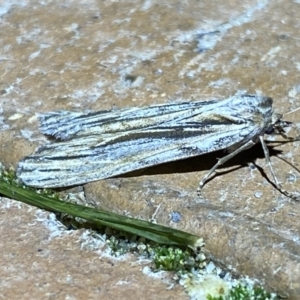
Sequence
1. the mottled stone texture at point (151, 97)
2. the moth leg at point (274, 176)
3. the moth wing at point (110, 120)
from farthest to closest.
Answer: the moth wing at point (110, 120), the moth leg at point (274, 176), the mottled stone texture at point (151, 97)

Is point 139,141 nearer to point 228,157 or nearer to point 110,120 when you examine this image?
point 110,120

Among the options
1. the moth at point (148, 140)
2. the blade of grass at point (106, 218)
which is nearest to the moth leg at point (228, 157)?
the moth at point (148, 140)

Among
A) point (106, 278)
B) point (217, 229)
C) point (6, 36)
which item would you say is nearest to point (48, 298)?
point (106, 278)

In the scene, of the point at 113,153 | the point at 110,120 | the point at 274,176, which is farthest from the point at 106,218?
the point at 274,176

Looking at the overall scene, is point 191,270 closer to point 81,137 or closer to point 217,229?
point 217,229

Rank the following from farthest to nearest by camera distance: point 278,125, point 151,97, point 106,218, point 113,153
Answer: point 151,97
point 278,125
point 113,153
point 106,218

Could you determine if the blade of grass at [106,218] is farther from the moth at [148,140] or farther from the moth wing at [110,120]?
the moth wing at [110,120]

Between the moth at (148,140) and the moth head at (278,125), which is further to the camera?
the moth head at (278,125)
